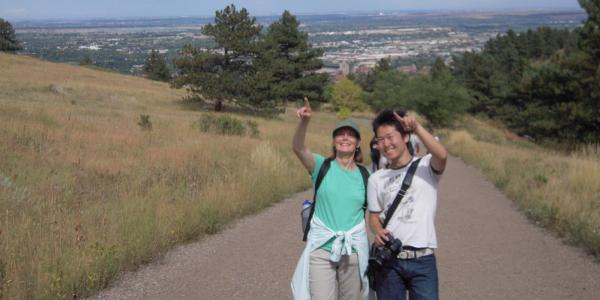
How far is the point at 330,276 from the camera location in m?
3.90

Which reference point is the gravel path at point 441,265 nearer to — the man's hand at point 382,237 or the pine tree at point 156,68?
the man's hand at point 382,237

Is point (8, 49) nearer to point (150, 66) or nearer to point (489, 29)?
point (150, 66)

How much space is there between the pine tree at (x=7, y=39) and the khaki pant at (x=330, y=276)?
7786cm

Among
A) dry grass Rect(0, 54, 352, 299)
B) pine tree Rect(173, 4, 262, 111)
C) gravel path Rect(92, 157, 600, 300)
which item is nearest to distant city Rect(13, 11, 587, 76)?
pine tree Rect(173, 4, 262, 111)

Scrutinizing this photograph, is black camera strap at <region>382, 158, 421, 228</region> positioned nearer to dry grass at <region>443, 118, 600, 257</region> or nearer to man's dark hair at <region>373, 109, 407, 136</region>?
man's dark hair at <region>373, 109, 407, 136</region>

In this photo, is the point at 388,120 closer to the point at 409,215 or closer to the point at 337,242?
the point at 409,215

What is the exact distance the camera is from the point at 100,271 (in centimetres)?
554

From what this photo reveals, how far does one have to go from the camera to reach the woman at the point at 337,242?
385 centimetres

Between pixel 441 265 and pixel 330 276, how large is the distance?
10.9 ft

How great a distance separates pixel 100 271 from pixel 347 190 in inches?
108

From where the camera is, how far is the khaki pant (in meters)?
3.86

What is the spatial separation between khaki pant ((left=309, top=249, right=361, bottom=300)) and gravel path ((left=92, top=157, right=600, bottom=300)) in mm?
1782

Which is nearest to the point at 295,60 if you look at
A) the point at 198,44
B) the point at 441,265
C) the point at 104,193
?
the point at 198,44

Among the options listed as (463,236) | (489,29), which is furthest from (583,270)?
(489,29)
